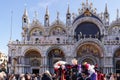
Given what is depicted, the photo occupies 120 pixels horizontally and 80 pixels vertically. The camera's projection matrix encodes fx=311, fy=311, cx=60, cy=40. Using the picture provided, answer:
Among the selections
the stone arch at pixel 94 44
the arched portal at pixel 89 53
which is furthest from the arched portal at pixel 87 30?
the stone arch at pixel 94 44

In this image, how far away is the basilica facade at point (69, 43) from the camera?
45.4 meters

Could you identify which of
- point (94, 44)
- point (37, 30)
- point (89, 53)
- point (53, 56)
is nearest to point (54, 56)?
point (53, 56)

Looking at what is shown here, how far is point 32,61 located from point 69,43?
632cm

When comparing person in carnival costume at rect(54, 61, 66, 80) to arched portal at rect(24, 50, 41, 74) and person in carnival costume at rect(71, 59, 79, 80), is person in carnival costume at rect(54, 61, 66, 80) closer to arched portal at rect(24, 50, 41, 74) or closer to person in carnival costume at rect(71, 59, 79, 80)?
person in carnival costume at rect(71, 59, 79, 80)

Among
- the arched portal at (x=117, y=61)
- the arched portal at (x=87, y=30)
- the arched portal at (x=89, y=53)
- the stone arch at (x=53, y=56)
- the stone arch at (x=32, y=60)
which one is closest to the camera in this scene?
the arched portal at (x=117, y=61)

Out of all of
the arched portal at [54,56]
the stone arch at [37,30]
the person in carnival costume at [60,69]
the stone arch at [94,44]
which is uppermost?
the stone arch at [37,30]

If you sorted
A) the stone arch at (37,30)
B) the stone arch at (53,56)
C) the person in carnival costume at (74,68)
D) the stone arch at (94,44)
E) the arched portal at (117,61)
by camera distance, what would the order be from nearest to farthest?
the person in carnival costume at (74,68)
the stone arch at (94,44)
the arched portal at (117,61)
the stone arch at (53,56)
the stone arch at (37,30)

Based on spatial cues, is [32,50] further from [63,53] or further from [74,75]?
[74,75]

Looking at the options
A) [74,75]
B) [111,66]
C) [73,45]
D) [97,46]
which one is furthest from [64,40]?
[74,75]

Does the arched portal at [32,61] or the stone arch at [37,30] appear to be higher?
the stone arch at [37,30]

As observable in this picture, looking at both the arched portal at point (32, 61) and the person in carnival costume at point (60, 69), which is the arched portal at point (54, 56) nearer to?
the arched portal at point (32, 61)

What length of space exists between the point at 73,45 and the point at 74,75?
3237 cm

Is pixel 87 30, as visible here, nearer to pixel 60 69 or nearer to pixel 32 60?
pixel 32 60

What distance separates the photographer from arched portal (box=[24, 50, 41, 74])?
153 ft
